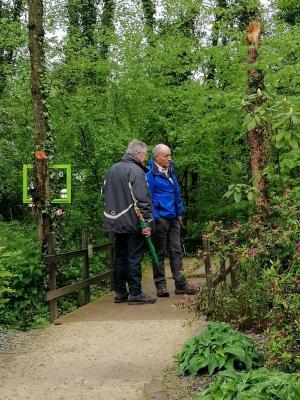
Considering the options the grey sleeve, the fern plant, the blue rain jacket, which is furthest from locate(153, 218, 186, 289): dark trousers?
the fern plant

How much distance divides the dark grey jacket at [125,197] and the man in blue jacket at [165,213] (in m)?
0.41

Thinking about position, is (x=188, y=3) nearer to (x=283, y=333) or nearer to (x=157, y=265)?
(x=157, y=265)

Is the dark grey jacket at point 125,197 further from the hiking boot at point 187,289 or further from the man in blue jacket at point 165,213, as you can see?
the hiking boot at point 187,289

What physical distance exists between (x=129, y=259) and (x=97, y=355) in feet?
7.35

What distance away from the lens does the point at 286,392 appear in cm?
353

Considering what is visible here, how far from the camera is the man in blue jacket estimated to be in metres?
8.22

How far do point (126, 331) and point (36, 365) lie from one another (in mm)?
1337

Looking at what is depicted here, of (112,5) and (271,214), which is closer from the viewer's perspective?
(271,214)

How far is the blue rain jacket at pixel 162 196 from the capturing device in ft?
27.0

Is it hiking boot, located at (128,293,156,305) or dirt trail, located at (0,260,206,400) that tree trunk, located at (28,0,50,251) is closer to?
hiking boot, located at (128,293,156,305)

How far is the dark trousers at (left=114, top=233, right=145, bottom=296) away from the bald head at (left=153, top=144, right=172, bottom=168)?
3.44 feet

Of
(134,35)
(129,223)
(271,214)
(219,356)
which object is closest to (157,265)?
(129,223)

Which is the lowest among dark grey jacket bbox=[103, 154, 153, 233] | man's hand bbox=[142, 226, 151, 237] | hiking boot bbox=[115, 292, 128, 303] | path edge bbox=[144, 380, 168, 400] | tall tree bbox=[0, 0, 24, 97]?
path edge bbox=[144, 380, 168, 400]

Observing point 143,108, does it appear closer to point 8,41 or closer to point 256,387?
point 8,41
